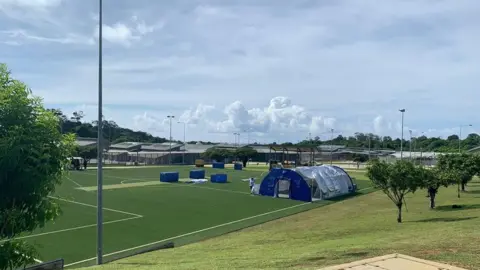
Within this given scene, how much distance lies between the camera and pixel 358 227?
70.4ft

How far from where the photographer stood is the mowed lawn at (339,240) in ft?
35.9

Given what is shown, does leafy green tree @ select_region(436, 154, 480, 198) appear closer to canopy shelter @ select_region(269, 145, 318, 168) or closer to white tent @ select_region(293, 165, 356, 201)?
white tent @ select_region(293, 165, 356, 201)

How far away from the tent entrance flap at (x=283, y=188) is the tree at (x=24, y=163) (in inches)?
1286

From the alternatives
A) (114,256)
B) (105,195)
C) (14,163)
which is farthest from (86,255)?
(105,195)

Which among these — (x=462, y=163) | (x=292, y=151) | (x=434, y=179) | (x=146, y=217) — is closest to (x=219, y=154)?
(x=292, y=151)

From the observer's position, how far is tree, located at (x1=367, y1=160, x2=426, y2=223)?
2339 cm

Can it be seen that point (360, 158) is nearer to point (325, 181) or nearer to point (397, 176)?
point (325, 181)

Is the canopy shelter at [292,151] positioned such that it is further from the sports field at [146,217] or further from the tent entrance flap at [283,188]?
the tent entrance flap at [283,188]

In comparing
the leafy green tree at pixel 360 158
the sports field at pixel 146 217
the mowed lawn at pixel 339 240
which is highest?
the leafy green tree at pixel 360 158

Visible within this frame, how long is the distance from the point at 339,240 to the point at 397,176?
850cm

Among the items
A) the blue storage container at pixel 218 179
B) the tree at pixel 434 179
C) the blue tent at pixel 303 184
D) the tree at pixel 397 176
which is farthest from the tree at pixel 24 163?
the blue storage container at pixel 218 179

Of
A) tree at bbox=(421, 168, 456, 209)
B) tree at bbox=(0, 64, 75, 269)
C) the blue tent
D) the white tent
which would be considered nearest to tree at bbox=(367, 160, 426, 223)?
tree at bbox=(421, 168, 456, 209)

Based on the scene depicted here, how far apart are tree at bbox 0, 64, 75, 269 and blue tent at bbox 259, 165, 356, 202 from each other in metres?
31.6

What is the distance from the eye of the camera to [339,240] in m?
16.4
